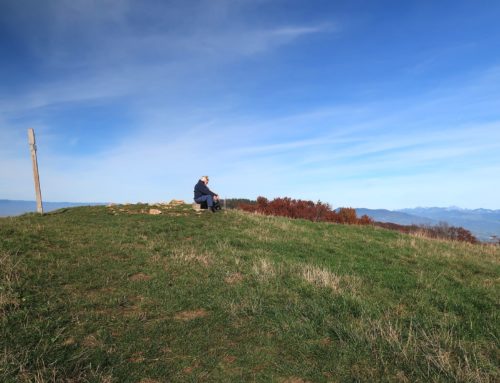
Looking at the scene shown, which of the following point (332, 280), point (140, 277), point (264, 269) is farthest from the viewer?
point (264, 269)

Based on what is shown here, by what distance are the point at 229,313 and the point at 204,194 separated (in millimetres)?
13354

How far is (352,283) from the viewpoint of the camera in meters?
8.48

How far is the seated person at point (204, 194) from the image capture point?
1892cm

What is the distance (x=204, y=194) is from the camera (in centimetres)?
1933

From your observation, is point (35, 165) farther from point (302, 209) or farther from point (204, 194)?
point (302, 209)

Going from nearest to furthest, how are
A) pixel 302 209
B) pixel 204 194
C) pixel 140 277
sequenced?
1. pixel 140 277
2. pixel 204 194
3. pixel 302 209

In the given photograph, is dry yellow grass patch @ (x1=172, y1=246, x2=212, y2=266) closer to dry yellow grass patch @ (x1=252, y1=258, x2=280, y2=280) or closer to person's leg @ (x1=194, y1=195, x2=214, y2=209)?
dry yellow grass patch @ (x1=252, y1=258, x2=280, y2=280)

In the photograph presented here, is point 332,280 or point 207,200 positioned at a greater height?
point 207,200

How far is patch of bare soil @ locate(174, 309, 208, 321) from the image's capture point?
6.16 m

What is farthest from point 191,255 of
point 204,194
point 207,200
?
point 204,194

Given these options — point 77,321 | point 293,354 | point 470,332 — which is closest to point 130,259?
point 77,321

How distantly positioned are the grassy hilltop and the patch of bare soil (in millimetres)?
52

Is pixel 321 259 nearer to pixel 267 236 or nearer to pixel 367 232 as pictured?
pixel 267 236

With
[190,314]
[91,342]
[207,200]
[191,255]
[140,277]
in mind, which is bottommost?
[190,314]
